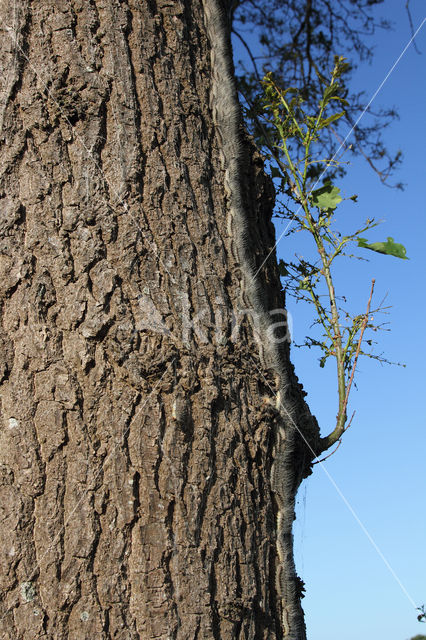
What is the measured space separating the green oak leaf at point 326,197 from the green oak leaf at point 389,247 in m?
0.14

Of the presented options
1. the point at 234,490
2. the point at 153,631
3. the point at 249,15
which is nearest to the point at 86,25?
the point at 234,490

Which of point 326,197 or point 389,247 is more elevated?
point 326,197

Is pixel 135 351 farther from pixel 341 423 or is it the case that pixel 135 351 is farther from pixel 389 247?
pixel 389 247

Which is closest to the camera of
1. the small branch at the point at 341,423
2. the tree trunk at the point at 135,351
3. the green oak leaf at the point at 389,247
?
the tree trunk at the point at 135,351

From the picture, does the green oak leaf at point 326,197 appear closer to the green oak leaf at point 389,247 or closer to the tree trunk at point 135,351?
the green oak leaf at point 389,247

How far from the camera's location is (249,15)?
4469 mm

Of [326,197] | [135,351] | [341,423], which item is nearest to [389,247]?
[326,197]

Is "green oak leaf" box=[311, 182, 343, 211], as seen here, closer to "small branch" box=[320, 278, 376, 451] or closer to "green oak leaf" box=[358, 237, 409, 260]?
"green oak leaf" box=[358, 237, 409, 260]

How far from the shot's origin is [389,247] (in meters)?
1.95

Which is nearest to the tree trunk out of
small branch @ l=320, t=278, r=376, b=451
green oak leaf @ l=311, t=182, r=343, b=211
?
small branch @ l=320, t=278, r=376, b=451

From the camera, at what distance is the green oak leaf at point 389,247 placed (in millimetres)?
1941

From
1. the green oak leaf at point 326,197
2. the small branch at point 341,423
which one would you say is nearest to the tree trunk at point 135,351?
the small branch at point 341,423

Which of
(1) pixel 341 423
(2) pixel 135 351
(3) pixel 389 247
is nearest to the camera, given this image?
(2) pixel 135 351

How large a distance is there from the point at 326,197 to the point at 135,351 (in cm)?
90
